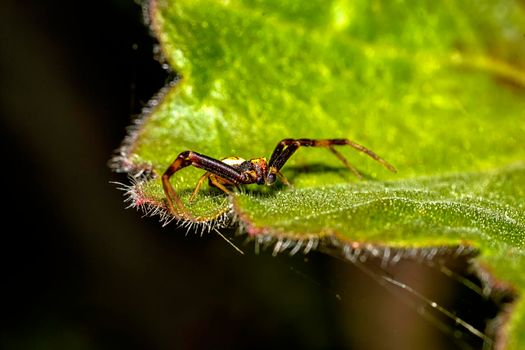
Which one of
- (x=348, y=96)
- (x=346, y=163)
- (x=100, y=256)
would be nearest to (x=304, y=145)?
(x=346, y=163)

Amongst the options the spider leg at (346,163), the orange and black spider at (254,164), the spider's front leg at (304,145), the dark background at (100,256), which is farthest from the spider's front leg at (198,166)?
the dark background at (100,256)

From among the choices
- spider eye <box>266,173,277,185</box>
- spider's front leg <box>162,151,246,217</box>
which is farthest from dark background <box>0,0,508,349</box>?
spider's front leg <box>162,151,246,217</box>

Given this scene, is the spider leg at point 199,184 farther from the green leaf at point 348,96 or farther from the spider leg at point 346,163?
the spider leg at point 346,163

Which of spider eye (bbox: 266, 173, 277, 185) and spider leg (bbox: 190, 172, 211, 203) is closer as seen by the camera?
spider leg (bbox: 190, 172, 211, 203)

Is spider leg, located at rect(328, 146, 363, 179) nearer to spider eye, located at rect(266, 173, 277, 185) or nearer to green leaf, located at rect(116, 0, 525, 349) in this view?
green leaf, located at rect(116, 0, 525, 349)

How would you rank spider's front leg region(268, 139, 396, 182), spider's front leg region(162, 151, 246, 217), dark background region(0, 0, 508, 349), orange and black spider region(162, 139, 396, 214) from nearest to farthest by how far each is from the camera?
spider's front leg region(162, 151, 246, 217)
orange and black spider region(162, 139, 396, 214)
spider's front leg region(268, 139, 396, 182)
dark background region(0, 0, 508, 349)

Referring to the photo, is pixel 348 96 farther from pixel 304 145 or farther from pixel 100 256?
pixel 100 256

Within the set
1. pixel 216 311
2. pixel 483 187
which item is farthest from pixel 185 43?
pixel 216 311

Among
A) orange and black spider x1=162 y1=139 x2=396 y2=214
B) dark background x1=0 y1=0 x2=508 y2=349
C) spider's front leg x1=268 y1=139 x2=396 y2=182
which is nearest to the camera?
orange and black spider x1=162 y1=139 x2=396 y2=214
